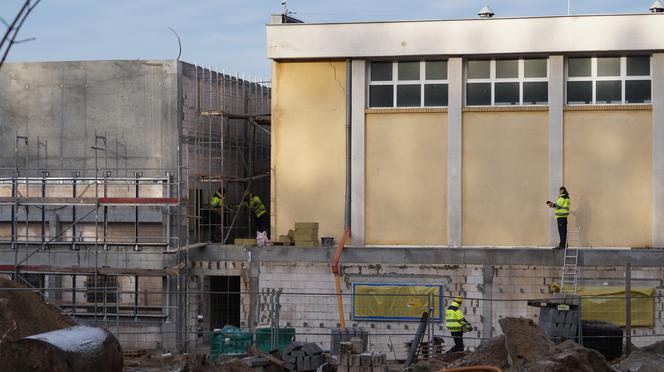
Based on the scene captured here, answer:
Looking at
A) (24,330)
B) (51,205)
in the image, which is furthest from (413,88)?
(24,330)

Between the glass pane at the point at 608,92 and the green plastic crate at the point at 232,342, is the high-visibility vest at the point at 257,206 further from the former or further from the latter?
the glass pane at the point at 608,92

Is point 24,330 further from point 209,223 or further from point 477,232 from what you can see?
point 477,232

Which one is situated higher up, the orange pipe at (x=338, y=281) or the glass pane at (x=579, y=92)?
the glass pane at (x=579, y=92)

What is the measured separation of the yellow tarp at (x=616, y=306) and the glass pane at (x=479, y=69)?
6.54 meters

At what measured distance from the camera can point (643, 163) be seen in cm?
3020

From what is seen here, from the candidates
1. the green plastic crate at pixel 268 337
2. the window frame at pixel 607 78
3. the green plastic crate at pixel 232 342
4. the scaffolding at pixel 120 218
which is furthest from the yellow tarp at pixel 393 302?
the window frame at pixel 607 78

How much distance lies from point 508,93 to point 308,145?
5.84 metres

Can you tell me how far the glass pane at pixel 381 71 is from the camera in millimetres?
31328

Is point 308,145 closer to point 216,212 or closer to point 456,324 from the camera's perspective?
point 216,212

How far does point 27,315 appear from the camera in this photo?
78.7 feet

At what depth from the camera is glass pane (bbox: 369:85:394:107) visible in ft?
103

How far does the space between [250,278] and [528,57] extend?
388 inches

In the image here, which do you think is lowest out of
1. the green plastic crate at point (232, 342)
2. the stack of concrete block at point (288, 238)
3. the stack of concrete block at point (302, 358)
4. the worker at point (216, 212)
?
the green plastic crate at point (232, 342)

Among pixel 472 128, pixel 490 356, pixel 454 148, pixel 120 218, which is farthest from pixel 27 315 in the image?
pixel 472 128
